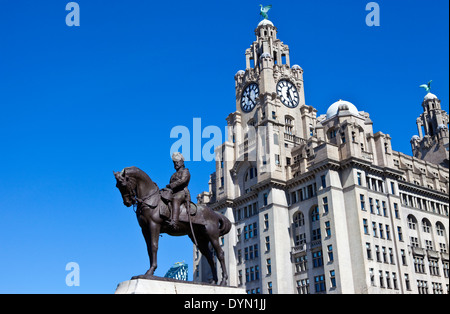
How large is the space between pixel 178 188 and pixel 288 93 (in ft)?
269

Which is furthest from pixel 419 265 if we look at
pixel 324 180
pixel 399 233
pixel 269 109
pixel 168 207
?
pixel 168 207

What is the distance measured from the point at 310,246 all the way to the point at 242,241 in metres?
14.3

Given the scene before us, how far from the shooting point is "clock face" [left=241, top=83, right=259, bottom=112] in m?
99.2

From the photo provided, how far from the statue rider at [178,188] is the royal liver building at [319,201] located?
54.4 meters

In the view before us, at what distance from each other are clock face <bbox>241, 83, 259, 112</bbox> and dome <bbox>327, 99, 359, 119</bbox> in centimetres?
1442

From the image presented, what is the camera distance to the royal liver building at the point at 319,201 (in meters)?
74.6

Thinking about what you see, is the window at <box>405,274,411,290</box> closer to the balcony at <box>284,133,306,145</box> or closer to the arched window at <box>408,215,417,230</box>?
the arched window at <box>408,215,417,230</box>

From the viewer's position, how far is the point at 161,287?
18.6 metres

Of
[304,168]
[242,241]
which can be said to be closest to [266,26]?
[304,168]

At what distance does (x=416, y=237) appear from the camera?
274 ft

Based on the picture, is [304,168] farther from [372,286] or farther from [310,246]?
[372,286]

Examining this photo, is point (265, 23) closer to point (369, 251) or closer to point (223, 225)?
point (369, 251)

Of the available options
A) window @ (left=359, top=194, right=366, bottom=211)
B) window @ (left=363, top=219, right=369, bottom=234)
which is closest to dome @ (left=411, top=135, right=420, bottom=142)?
window @ (left=359, top=194, right=366, bottom=211)

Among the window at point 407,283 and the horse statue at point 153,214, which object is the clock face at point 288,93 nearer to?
the window at point 407,283
